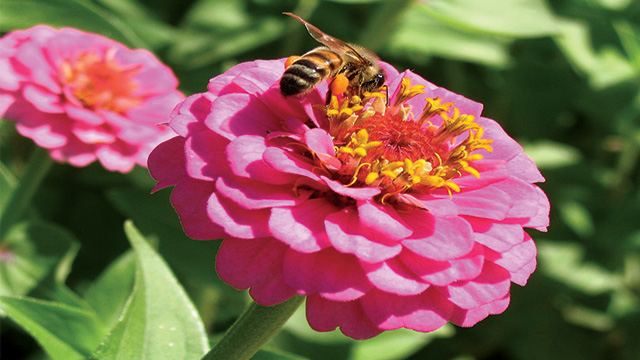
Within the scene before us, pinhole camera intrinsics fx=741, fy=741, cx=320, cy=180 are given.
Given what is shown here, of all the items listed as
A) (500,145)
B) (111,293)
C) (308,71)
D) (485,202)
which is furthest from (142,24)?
(485,202)

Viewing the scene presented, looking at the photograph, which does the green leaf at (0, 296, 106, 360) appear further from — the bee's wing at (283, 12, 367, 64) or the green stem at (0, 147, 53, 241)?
the bee's wing at (283, 12, 367, 64)

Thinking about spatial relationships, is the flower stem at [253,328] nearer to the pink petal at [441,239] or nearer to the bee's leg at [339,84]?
the pink petal at [441,239]

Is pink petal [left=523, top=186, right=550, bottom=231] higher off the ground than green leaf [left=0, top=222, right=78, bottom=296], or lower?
higher

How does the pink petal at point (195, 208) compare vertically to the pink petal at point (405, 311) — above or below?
above

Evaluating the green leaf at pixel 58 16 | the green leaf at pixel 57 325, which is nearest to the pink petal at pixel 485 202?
the green leaf at pixel 57 325

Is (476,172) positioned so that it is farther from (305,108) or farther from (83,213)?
(83,213)

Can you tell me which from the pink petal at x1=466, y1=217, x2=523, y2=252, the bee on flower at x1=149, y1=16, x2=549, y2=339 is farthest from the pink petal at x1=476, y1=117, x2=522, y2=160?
the pink petal at x1=466, y1=217, x2=523, y2=252

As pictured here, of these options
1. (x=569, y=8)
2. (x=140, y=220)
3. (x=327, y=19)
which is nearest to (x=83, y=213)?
(x=140, y=220)
